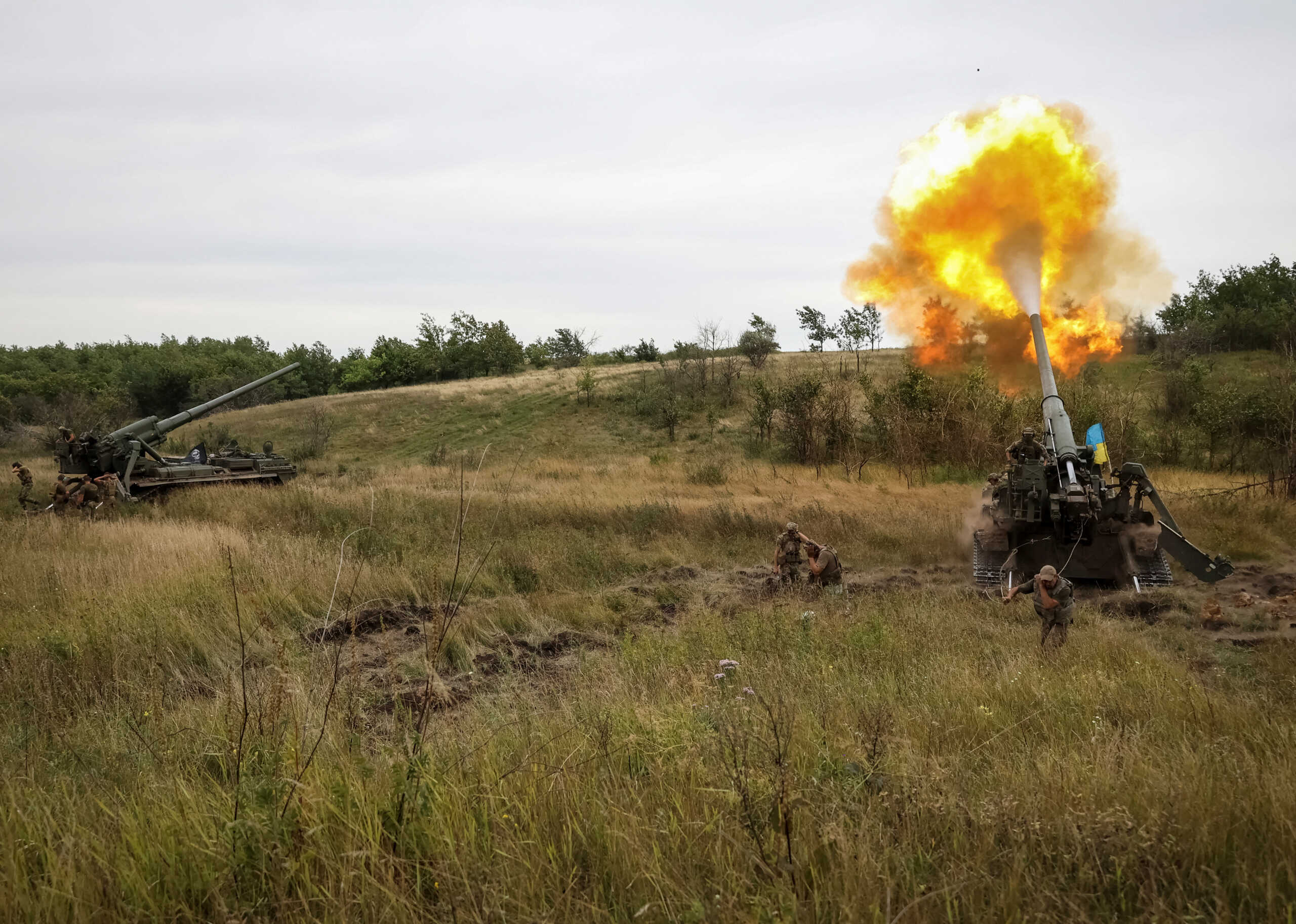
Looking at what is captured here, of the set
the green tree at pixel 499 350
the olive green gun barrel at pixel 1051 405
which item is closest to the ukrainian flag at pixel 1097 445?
the olive green gun barrel at pixel 1051 405

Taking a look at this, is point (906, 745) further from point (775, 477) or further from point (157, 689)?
point (775, 477)

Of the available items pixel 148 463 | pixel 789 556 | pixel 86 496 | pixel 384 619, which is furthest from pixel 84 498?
pixel 789 556

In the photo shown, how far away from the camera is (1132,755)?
3578 mm

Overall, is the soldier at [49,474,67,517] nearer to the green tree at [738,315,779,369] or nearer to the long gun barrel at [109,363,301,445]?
the long gun barrel at [109,363,301,445]

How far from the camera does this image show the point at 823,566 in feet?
32.7

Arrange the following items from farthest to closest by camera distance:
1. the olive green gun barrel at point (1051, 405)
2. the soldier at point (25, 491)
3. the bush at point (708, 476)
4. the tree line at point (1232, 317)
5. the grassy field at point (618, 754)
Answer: the tree line at point (1232, 317) → the bush at point (708, 476) → the soldier at point (25, 491) → the olive green gun barrel at point (1051, 405) → the grassy field at point (618, 754)

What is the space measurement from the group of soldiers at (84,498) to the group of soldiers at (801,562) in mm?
12800

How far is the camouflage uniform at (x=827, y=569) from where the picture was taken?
9.98 metres

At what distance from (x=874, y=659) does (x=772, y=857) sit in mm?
3956

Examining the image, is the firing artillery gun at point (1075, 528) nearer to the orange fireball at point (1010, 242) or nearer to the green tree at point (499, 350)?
the orange fireball at point (1010, 242)

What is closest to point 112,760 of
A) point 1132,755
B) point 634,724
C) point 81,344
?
point 634,724

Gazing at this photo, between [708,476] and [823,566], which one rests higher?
[708,476]

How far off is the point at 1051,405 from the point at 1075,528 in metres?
1.79

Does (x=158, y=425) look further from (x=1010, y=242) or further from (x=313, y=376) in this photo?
(x=313, y=376)
